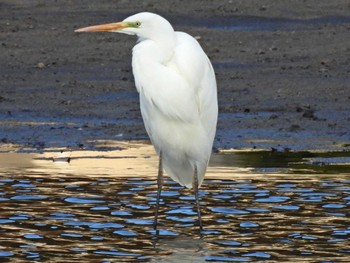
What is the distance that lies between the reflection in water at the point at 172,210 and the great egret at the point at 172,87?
35cm

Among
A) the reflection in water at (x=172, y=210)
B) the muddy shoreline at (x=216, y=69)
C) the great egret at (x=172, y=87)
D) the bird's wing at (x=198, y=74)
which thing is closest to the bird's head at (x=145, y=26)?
the great egret at (x=172, y=87)

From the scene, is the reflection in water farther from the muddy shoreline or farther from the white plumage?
the muddy shoreline

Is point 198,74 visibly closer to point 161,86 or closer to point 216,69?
point 161,86

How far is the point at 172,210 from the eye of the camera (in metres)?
9.22

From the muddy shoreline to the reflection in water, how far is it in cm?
136

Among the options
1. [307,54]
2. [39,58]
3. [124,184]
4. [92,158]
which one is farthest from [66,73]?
[124,184]

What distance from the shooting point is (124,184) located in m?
10.2

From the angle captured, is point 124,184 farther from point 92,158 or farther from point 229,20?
point 229,20

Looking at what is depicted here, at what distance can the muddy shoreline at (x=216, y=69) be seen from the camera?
13492mm

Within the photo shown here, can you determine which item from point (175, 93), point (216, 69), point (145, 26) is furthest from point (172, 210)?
point (216, 69)

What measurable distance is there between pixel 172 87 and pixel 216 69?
8.76 m

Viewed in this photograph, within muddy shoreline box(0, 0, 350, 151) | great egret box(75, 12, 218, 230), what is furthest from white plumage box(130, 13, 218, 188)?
muddy shoreline box(0, 0, 350, 151)

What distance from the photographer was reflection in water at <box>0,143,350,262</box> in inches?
305

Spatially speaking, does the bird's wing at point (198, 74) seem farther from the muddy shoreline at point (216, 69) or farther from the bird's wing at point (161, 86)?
the muddy shoreline at point (216, 69)
